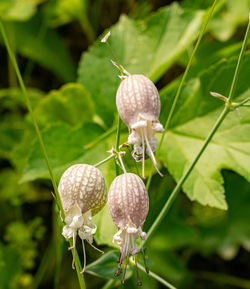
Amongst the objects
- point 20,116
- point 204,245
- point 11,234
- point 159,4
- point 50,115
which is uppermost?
point 159,4

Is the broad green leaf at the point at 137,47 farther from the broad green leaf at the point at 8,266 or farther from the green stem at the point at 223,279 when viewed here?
the green stem at the point at 223,279

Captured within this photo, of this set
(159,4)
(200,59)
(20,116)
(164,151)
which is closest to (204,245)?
(164,151)

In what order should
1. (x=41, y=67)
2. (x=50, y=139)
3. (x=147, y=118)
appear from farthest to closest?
(x=41, y=67) → (x=50, y=139) → (x=147, y=118)

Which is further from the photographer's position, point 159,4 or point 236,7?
point 159,4

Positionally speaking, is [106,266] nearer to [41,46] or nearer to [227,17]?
[227,17]

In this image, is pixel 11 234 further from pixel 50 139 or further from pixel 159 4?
pixel 159 4

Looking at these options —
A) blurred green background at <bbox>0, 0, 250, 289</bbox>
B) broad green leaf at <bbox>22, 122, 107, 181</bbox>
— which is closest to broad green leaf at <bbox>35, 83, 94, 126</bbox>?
blurred green background at <bbox>0, 0, 250, 289</bbox>
